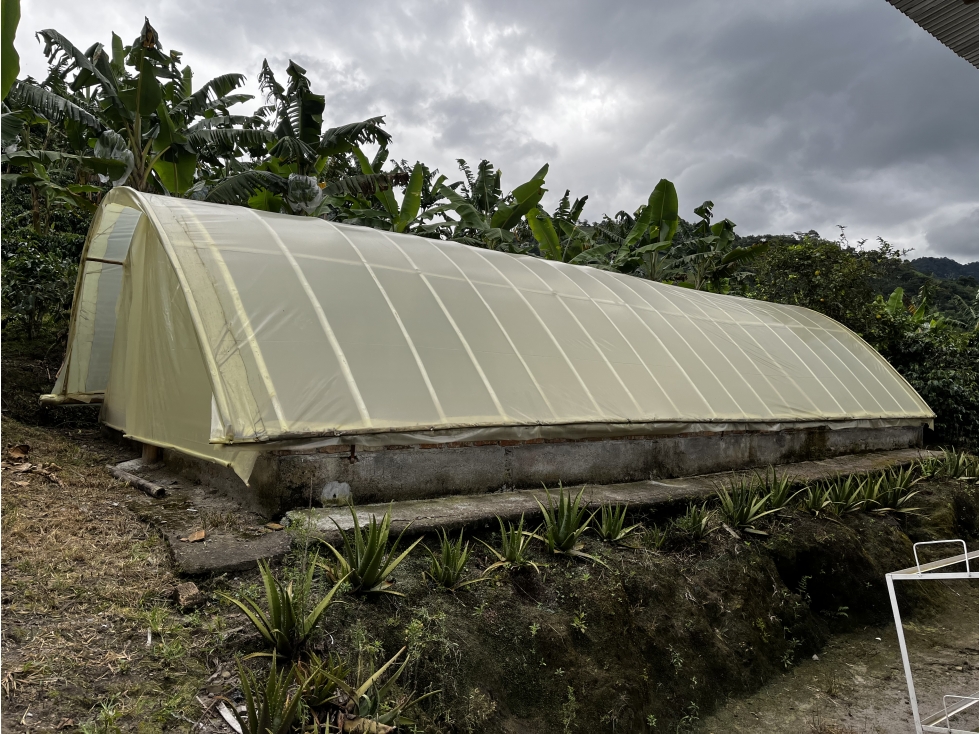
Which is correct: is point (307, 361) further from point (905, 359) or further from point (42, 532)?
point (905, 359)

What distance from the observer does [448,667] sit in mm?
3406

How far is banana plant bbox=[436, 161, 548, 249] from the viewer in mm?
12555

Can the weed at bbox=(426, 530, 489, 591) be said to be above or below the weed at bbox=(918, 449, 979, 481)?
below

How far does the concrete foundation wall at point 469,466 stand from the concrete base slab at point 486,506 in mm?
139

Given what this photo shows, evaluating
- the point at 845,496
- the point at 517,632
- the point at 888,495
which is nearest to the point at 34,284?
the point at 517,632

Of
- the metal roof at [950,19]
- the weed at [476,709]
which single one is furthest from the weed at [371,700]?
the metal roof at [950,19]

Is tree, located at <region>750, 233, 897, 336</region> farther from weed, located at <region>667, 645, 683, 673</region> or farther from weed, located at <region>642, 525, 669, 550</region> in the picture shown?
weed, located at <region>667, 645, 683, 673</region>

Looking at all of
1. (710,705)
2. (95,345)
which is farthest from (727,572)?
(95,345)

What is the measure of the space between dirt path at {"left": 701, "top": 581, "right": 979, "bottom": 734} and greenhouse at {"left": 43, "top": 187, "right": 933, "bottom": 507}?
2.37m

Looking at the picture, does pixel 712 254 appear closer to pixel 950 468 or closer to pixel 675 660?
pixel 950 468

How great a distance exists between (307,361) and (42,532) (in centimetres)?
207

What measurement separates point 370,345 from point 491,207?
1037 centimetres

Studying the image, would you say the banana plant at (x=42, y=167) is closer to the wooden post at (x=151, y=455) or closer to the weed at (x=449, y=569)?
the wooden post at (x=151, y=455)

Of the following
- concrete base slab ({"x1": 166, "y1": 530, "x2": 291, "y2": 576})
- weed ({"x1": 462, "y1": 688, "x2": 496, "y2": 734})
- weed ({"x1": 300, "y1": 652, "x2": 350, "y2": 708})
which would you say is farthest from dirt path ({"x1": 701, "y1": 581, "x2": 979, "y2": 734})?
concrete base slab ({"x1": 166, "y1": 530, "x2": 291, "y2": 576})
